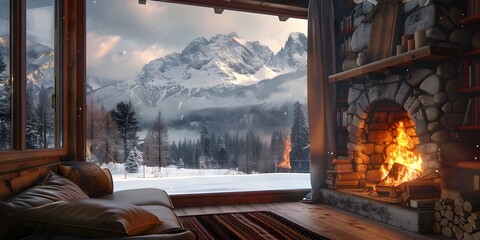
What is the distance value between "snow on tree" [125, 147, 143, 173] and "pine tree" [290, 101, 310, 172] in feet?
7.07

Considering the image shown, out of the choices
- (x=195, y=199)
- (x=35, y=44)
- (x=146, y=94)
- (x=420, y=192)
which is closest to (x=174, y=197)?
(x=195, y=199)

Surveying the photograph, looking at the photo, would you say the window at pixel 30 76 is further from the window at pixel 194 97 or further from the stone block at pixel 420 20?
the stone block at pixel 420 20

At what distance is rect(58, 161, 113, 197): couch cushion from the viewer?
266 cm

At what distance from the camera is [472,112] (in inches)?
120

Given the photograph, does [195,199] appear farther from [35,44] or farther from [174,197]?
[35,44]

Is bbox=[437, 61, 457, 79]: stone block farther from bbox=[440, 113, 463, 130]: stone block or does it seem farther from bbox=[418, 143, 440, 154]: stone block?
bbox=[418, 143, 440, 154]: stone block

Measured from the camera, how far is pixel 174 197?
14.4 feet

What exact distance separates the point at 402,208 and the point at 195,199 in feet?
7.86

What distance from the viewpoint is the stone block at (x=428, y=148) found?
3188 mm

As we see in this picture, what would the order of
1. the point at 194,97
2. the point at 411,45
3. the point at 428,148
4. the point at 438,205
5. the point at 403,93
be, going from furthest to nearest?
the point at 194,97
the point at 403,93
the point at 411,45
the point at 428,148
the point at 438,205

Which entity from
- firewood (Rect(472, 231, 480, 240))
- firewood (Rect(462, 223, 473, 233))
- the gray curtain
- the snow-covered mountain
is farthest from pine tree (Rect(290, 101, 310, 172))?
firewood (Rect(472, 231, 480, 240))

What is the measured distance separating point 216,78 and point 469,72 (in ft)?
9.94

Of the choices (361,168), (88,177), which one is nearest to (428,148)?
(361,168)

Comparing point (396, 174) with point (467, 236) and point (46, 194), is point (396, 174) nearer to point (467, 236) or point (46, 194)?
point (467, 236)
